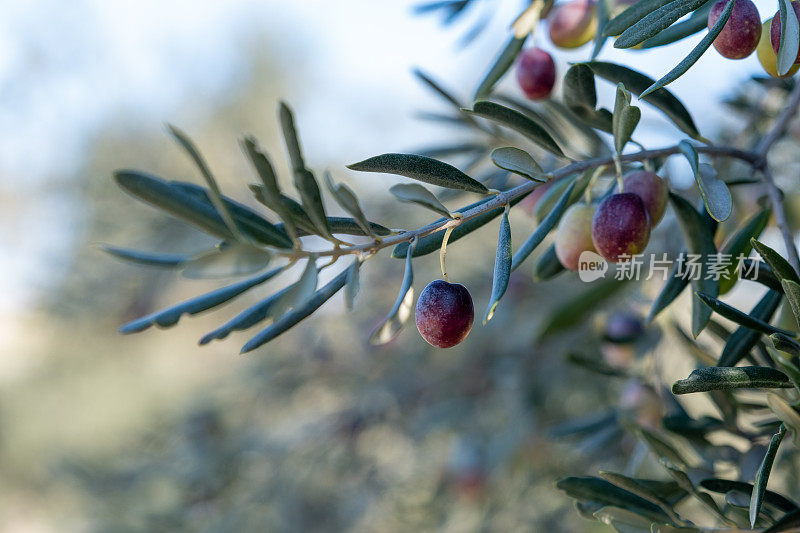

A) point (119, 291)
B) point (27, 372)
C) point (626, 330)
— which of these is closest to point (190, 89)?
point (119, 291)

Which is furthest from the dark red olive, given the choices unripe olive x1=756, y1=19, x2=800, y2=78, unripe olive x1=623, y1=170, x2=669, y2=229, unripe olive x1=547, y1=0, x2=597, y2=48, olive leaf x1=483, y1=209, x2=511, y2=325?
unripe olive x1=547, y1=0, x2=597, y2=48

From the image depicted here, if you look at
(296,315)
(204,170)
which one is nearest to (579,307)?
(296,315)

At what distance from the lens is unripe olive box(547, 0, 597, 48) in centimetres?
83

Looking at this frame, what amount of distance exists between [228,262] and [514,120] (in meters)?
0.30

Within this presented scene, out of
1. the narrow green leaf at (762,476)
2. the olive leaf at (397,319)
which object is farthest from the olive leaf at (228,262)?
the narrow green leaf at (762,476)

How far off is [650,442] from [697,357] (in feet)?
0.67

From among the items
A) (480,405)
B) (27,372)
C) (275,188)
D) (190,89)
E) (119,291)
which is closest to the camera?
(275,188)

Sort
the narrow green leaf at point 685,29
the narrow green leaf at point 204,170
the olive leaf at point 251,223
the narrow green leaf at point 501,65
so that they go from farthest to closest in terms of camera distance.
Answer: the narrow green leaf at point 501,65
the narrow green leaf at point 685,29
the olive leaf at point 251,223
the narrow green leaf at point 204,170

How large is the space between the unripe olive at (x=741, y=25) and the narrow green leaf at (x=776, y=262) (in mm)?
181

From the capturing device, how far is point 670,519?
623mm

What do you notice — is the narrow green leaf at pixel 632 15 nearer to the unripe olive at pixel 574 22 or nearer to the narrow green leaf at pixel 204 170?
the unripe olive at pixel 574 22

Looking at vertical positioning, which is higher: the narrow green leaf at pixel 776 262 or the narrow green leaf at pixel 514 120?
the narrow green leaf at pixel 514 120

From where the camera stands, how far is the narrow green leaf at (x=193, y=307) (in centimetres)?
50

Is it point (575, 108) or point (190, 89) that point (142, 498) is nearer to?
point (575, 108)
